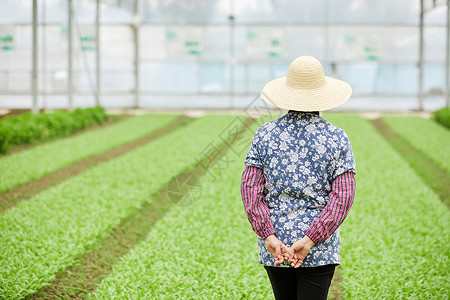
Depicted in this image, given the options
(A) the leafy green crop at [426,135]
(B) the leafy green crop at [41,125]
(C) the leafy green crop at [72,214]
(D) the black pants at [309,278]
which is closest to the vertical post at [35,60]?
(B) the leafy green crop at [41,125]

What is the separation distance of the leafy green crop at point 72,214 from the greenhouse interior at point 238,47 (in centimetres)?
1057

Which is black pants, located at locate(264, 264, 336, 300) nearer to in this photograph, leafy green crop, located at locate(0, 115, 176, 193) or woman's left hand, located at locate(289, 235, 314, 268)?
woman's left hand, located at locate(289, 235, 314, 268)

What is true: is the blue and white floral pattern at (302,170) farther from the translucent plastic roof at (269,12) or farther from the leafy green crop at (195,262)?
the translucent plastic roof at (269,12)

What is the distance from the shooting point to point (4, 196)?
8242mm

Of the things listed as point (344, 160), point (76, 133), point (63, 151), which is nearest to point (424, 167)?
point (63, 151)

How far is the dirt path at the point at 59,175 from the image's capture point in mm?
8188

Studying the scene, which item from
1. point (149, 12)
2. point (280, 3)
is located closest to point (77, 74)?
point (149, 12)

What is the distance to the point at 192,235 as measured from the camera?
21.3 feet

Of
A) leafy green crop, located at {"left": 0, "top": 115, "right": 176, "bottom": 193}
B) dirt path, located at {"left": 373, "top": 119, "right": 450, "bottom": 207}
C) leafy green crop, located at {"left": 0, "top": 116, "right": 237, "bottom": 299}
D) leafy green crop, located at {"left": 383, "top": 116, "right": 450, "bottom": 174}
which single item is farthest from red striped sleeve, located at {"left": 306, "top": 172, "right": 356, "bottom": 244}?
leafy green crop, located at {"left": 383, "top": 116, "right": 450, "bottom": 174}

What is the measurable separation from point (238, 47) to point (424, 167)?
12.7m

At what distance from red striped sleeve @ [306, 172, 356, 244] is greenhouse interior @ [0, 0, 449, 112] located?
19.6 meters

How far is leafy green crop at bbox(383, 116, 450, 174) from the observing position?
11.7 metres

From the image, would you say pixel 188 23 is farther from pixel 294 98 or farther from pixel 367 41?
pixel 294 98

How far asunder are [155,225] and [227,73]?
16120 mm
